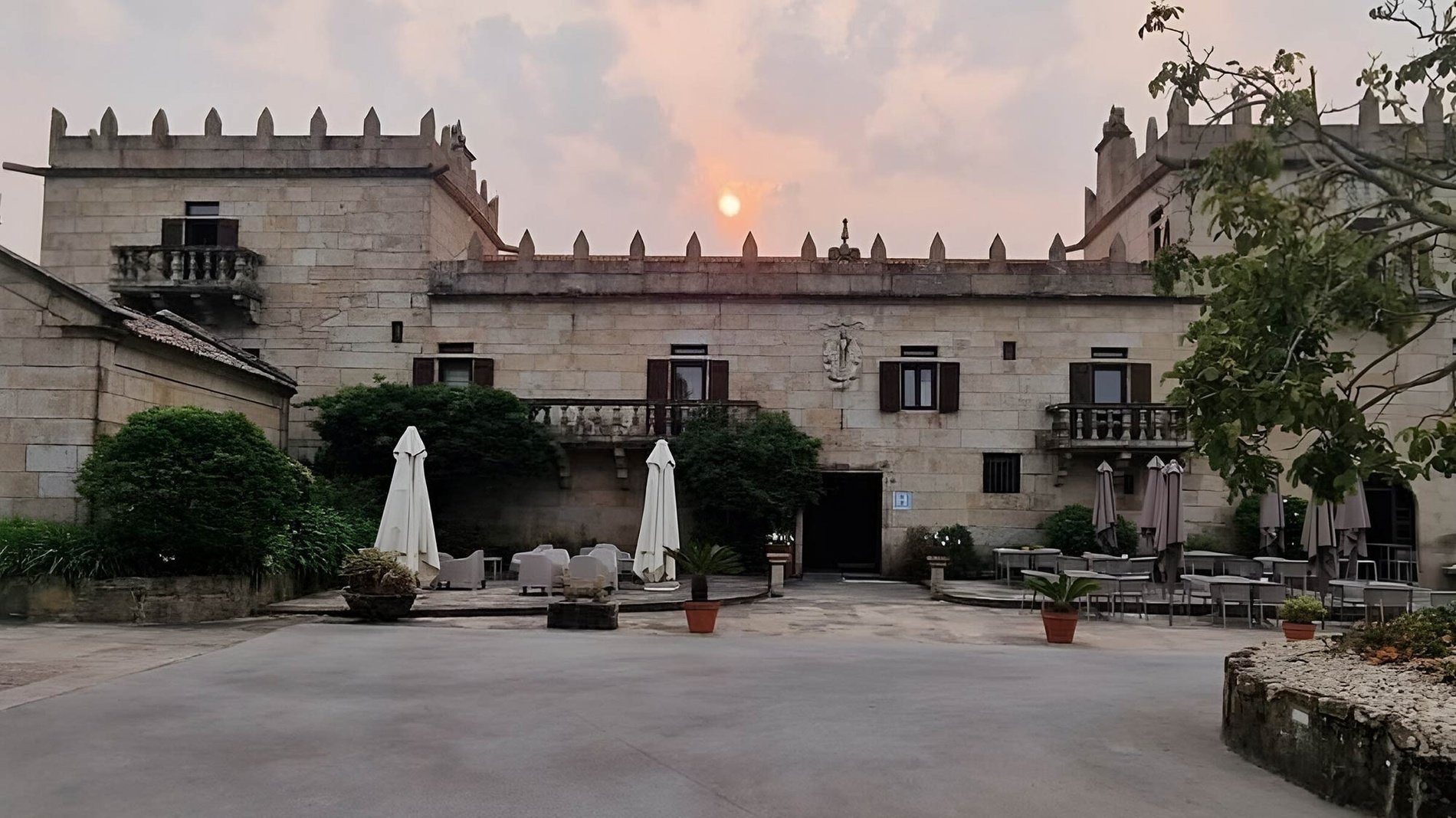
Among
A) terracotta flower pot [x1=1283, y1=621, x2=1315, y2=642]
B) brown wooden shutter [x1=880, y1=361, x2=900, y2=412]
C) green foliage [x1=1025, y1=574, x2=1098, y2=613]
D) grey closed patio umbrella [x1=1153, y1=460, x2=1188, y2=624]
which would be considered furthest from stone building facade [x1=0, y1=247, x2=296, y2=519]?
grey closed patio umbrella [x1=1153, y1=460, x2=1188, y2=624]

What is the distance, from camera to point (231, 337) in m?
25.6

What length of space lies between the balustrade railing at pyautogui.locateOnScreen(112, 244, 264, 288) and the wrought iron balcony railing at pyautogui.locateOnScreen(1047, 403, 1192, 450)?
19.2m

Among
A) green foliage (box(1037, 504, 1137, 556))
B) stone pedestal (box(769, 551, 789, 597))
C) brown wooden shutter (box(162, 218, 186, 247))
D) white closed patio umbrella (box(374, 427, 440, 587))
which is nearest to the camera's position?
white closed patio umbrella (box(374, 427, 440, 587))

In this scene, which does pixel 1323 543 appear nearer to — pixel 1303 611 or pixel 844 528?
pixel 1303 611

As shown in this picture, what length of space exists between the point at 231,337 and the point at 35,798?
70.8 ft

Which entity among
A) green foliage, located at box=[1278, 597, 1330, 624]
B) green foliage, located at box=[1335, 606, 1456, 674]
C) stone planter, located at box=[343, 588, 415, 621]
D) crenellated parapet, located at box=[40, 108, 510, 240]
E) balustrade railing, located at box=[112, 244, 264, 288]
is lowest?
stone planter, located at box=[343, 588, 415, 621]

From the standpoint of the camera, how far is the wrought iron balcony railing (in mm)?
24094

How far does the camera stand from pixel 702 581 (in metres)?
14.6

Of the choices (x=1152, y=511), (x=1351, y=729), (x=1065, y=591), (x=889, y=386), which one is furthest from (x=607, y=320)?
(x=1351, y=729)

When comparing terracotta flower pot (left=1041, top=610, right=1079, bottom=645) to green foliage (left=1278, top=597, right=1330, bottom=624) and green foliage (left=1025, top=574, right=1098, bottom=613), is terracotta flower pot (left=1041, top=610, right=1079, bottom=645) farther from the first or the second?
green foliage (left=1278, top=597, right=1330, bottom=624)

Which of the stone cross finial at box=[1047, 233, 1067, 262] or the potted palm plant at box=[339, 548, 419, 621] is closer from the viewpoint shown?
the potted palm plant at box=[339, 548, 419, 621]

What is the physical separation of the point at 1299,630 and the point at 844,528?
14.8 m

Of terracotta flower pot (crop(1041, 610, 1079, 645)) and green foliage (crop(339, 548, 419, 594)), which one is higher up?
green foliage (crop(339, 548, 419, 594))

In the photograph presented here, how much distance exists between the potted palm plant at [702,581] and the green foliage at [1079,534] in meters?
11.2
